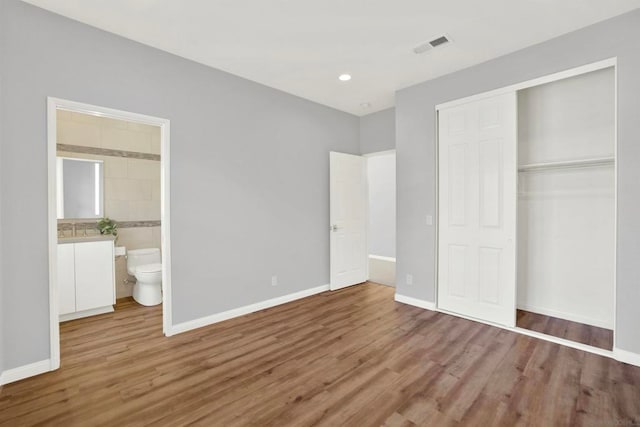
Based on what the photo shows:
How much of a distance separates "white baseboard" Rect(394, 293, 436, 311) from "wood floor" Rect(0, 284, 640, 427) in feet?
1.45

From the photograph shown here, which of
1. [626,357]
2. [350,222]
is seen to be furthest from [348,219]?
[626,357]

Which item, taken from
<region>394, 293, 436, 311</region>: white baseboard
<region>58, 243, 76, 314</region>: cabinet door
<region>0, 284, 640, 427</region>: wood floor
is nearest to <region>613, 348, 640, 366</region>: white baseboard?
<region>0, 284, 640, 427</region>: wood floor

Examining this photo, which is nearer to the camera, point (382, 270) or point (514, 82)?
point (514, 82)

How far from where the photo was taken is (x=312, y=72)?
3559mm

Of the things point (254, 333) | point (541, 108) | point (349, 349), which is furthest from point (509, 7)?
point (254, 333)

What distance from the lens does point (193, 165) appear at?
3.23 meters

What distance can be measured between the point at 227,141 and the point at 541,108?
367 cm

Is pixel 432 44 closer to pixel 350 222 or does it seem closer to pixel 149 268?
pixel 350 222

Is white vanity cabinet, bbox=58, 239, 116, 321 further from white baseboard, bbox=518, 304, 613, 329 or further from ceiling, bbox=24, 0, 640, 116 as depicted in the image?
white baseboard, bbox=518, 304, 613, 329

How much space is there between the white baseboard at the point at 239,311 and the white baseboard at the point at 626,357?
3.23 metres

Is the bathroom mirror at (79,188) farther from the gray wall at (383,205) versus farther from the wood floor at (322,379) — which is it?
the gray wall at (383,205)

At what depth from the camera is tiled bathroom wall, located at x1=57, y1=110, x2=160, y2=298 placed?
3906 mm

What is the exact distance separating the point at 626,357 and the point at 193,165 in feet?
14.3

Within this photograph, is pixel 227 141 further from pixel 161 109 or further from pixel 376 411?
pixel 376 411
